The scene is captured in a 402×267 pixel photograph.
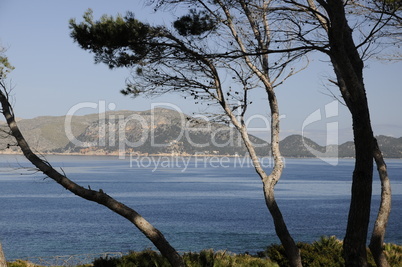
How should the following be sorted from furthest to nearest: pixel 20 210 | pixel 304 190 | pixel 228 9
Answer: pixel 304 190 → pixel 20 210 → pixel 228 9

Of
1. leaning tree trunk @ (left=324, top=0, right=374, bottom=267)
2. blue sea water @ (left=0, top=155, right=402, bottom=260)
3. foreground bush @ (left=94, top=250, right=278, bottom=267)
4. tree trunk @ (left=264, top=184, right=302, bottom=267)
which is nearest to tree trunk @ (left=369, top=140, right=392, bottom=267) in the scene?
tree trunk @ (left=264, top=184, right=302, bottom=267)

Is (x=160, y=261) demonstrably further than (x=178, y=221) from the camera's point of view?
No

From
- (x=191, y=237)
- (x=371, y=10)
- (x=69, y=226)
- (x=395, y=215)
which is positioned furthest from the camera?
(x=395, y=215)

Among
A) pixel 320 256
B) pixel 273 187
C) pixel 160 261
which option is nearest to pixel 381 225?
pixel 273 187

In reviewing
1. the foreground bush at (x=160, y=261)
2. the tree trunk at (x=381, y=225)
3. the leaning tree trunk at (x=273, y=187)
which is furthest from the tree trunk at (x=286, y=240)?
the tree trunk at (x=381, y=225)

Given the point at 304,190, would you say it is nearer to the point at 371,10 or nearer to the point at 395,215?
the point at 395,215

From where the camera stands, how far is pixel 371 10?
9.21 m

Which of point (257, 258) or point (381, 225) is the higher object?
point (381, 225)

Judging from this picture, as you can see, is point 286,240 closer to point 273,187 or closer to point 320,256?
point 273,187

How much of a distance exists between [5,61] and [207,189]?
90.4 meters

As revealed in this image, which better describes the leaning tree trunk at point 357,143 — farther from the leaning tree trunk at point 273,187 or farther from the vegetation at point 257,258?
the vegetation at point 257,258

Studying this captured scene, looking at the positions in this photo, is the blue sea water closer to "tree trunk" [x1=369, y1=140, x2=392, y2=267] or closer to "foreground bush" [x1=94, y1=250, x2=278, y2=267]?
"foreground bush" [x1=94, y1=250, x2=278, y2=267]

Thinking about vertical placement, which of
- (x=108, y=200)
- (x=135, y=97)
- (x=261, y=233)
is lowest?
(x=261, y=233)

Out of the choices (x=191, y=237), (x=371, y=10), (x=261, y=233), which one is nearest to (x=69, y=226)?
(x=191, y=237)
